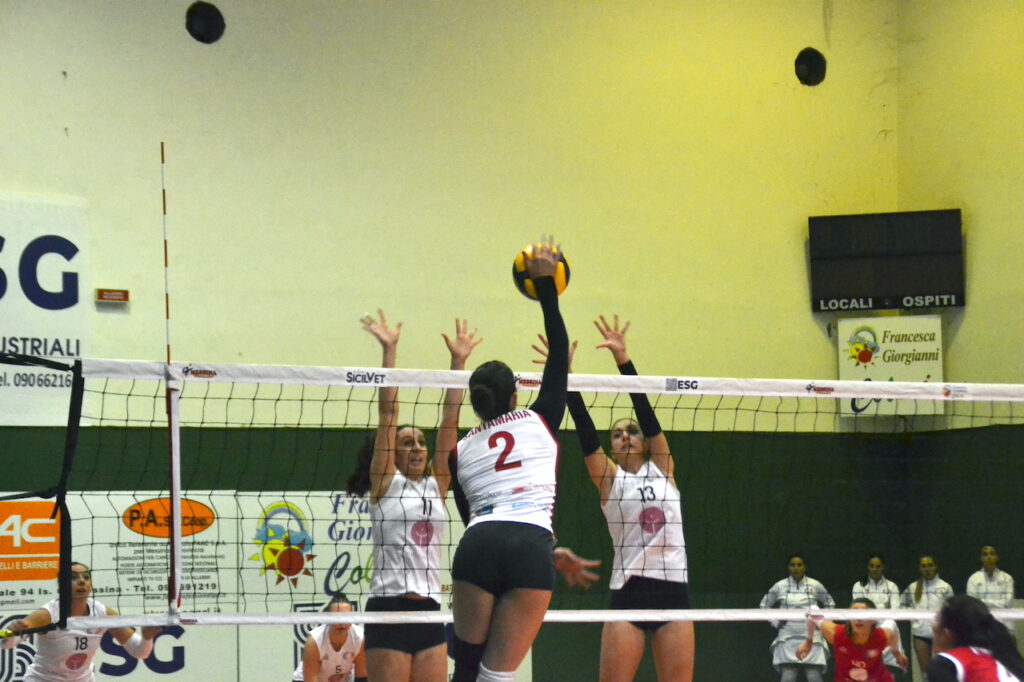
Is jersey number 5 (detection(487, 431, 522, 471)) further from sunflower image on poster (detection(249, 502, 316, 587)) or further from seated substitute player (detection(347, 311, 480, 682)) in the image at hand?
sunflower image on poster (detection(249, 502, 316, 587))

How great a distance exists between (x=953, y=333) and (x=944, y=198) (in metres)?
1.63

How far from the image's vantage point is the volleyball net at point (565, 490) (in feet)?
38.7

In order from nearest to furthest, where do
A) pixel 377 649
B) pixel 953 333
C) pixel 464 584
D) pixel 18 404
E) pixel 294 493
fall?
1. pixel 464 584
2. pixel 377 649
3. pixel 18 404
4. pixel 294 493
5. pixel 953 333

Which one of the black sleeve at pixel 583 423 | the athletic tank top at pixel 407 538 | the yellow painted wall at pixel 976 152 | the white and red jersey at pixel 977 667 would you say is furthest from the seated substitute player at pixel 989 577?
the white and red jersey at pixel 977 667

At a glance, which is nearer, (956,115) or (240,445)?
(240,445)

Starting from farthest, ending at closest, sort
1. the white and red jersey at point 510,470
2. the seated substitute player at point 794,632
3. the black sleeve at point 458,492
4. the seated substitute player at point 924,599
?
1. the seated substitute player at point 794,632
2. the seated substitute player at point 924,599
3. the black sleeve at point 458,492
4. the white and red jersey at point 510,470

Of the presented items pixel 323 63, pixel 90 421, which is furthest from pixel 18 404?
pixel 323 63

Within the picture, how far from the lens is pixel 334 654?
371 inches

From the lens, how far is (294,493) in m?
12.5

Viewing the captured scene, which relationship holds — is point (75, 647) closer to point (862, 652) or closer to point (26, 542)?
point (26, 542)

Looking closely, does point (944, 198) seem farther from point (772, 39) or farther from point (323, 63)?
point (323, 63)

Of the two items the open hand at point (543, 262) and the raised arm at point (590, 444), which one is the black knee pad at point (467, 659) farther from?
the raised arm at point (590, 444)

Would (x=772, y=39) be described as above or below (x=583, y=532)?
above

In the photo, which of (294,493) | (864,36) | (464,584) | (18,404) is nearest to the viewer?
(464,584)
